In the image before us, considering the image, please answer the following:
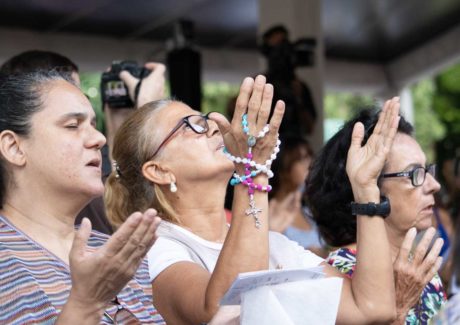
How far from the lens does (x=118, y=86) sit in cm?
331

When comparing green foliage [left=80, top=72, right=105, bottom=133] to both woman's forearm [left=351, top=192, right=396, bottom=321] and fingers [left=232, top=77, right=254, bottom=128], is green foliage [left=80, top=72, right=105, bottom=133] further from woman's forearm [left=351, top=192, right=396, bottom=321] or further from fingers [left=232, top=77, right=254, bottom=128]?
woman's forearm [left=351, top=192, right=396, bottom=321]

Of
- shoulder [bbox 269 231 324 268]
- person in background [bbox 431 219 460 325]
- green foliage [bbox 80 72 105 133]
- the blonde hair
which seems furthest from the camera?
green foliage [bbox 80 72 105 133]

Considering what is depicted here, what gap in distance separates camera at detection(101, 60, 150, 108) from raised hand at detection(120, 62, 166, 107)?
23 mm

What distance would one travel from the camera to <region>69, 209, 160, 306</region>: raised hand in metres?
1.69

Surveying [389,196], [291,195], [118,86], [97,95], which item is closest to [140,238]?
[389,196]

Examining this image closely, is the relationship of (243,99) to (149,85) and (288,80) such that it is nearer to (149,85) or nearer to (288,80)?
(149,85)

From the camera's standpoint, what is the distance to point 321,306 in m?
1.95

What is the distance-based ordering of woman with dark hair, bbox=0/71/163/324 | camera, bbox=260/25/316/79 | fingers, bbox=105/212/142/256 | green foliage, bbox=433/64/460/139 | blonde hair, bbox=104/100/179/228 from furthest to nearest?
green foliage, bbox=433/64/460/139, camera, bbox=260/25/316/79, blonde hair, bbox=104/100/179/228, woman with dark hair, bbox=0/71/163/324, fingers, bbox=105/212/142/256

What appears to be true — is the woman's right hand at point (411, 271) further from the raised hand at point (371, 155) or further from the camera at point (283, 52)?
the camera at point (283, 52)

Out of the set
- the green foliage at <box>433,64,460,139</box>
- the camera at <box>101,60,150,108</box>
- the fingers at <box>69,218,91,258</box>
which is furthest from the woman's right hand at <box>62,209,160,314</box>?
the green foliage at <box>433,64,460,139</box>

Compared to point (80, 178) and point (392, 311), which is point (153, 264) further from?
point (392, 311)

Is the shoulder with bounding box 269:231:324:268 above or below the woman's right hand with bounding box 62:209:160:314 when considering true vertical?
below

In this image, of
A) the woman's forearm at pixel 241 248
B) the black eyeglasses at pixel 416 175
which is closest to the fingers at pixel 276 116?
the woman's forearm at pixel 241 248

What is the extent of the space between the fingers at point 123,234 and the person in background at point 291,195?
→ 2.53m
